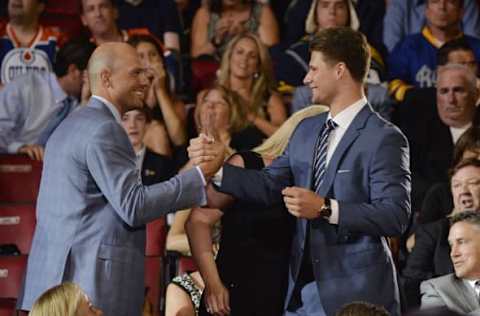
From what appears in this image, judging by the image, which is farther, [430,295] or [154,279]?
[154,279]

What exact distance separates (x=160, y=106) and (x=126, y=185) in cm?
341

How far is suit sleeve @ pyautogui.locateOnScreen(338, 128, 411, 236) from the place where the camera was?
12.0ft

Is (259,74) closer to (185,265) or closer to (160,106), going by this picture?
(160,106)

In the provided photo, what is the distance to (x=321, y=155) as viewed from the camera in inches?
153

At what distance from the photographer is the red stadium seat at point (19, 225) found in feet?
18.9

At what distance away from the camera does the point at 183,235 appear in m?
5.76

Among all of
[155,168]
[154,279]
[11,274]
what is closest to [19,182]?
[155,168]

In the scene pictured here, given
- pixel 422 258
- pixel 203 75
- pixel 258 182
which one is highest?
pixel 203 75

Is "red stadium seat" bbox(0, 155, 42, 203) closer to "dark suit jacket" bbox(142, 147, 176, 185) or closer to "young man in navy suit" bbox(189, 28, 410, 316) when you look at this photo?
"dark suit jacket" bbox(142, 147, 176, 185)

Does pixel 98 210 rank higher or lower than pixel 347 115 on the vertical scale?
lower

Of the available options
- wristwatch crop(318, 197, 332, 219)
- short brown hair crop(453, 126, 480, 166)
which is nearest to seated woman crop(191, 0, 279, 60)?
short brown hair crop(453, 126, 480, 166)

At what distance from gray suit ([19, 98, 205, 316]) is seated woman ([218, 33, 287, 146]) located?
3.16 meters

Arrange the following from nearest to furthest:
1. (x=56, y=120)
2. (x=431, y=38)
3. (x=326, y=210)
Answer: (x=326, y=210)
(x=56, y=120)
(x=431, y=38)

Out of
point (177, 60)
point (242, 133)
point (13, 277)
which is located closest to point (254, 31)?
point (177, 60)
